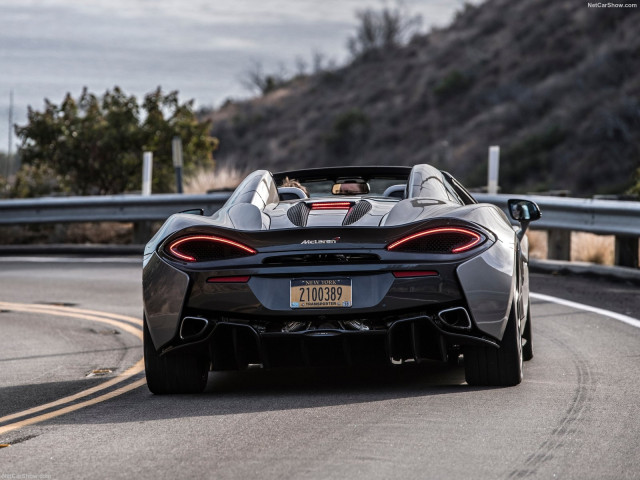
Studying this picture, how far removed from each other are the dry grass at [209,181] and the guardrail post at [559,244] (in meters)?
8.78

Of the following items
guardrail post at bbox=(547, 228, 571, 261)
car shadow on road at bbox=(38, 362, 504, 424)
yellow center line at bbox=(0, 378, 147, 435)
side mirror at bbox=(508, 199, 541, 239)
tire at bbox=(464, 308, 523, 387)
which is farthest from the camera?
guardrail post at bbox=(547, 228, 571, 261)

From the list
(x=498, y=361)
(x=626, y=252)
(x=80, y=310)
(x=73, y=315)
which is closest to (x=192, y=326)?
(x=498, y=361)

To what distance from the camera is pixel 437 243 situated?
6.66 metres

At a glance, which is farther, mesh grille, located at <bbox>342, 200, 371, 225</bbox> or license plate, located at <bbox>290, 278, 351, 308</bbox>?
mesh grille, located at <bbox>342, 200, 371, 225</bbox>

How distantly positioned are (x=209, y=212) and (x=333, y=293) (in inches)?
453

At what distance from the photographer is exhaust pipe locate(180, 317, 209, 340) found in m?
6.69

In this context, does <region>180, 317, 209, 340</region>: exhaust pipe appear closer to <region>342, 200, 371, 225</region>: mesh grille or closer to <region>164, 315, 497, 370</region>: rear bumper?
<region>164, 315, 497, 370</region>: rear bumper

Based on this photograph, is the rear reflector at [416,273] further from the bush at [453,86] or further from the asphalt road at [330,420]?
the bush at [453,86]

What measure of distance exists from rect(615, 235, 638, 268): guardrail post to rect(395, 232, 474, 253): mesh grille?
308 inches

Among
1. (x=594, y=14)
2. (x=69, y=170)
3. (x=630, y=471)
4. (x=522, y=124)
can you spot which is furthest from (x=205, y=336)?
(x=594, y=14)

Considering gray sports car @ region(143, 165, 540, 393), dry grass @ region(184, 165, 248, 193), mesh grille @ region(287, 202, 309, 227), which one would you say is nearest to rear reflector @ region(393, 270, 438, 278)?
gray sports car @ region(143, 165, 540, 393)

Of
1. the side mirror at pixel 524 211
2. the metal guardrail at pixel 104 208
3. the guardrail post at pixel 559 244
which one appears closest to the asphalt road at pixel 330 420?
the side mirror at pixel 524 211

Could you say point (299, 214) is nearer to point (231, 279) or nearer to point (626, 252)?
point (231, 279)

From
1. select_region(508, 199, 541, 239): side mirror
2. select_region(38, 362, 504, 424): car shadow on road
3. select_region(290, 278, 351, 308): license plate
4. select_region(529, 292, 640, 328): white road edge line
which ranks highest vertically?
select_region(508, 199, 541, 239): side mirror
